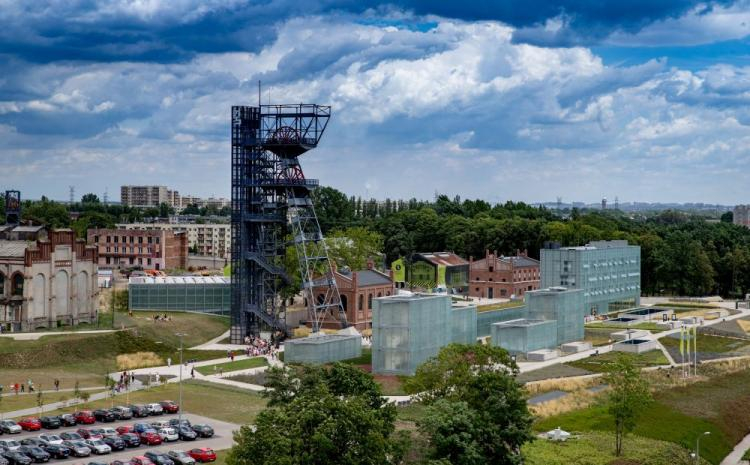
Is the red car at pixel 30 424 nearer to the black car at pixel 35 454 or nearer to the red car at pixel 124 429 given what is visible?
the red car at pixel 124 429

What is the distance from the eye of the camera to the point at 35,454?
183 ft

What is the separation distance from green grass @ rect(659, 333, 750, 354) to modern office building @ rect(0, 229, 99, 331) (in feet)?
200

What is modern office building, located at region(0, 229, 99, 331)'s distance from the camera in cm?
9144

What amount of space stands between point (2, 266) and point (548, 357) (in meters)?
53.2

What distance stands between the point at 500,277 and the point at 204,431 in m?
91.6

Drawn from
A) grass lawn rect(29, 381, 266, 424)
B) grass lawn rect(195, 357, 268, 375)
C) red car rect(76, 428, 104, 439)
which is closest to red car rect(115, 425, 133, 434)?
red car rect(76, 428, 104, 439)

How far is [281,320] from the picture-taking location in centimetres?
10881

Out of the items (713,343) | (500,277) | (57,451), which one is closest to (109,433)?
(57,451)

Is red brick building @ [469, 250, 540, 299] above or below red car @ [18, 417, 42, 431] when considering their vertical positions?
above

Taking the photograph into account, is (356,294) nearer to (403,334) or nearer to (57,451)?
(403,334)

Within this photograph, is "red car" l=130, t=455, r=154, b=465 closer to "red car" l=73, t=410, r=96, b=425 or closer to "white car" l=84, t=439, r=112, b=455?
"white car" l=84, t=439, r=112, b=455

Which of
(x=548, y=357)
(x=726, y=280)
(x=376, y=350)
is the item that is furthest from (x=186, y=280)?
(x=726, y=280)

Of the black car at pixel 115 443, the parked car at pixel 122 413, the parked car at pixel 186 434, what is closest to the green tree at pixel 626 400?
the parked car at pixel 186 434

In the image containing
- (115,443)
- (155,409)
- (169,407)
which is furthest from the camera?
(169,407)
